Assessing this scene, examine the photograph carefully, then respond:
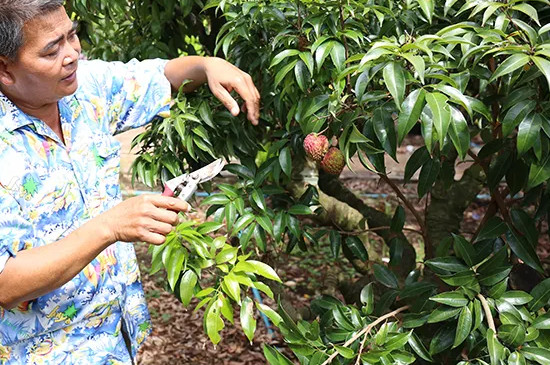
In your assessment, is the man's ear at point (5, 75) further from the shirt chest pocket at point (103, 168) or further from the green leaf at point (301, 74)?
the green leaf at point (301, 74)

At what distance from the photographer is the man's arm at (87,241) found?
139 cm

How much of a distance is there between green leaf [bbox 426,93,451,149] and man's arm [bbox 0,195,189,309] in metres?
0.53

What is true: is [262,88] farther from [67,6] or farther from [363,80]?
[67,6]

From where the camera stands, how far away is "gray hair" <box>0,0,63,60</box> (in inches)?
56.4

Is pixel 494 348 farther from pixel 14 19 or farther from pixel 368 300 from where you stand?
→ pixel 14 19

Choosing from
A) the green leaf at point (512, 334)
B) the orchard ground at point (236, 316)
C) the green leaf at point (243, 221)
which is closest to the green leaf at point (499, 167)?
the green leaf at point (512, 334)

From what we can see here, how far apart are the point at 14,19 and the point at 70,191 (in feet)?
1.36

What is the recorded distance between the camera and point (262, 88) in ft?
6.36

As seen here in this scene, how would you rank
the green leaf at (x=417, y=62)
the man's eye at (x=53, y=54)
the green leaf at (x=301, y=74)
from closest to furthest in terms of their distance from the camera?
the green leaf at (x=417, y=62) < the man's eye at (x=53, y=54) < the green leaf at (x=301, y=74)

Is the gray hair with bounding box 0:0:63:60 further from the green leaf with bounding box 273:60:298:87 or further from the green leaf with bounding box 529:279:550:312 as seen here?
the green leaf with bounding box 529:279:550:312

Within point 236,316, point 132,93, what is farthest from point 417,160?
point 236,316

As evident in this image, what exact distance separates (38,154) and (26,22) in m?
0.30

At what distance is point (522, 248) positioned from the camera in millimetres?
1801

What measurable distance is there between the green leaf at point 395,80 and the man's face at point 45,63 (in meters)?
0.70
